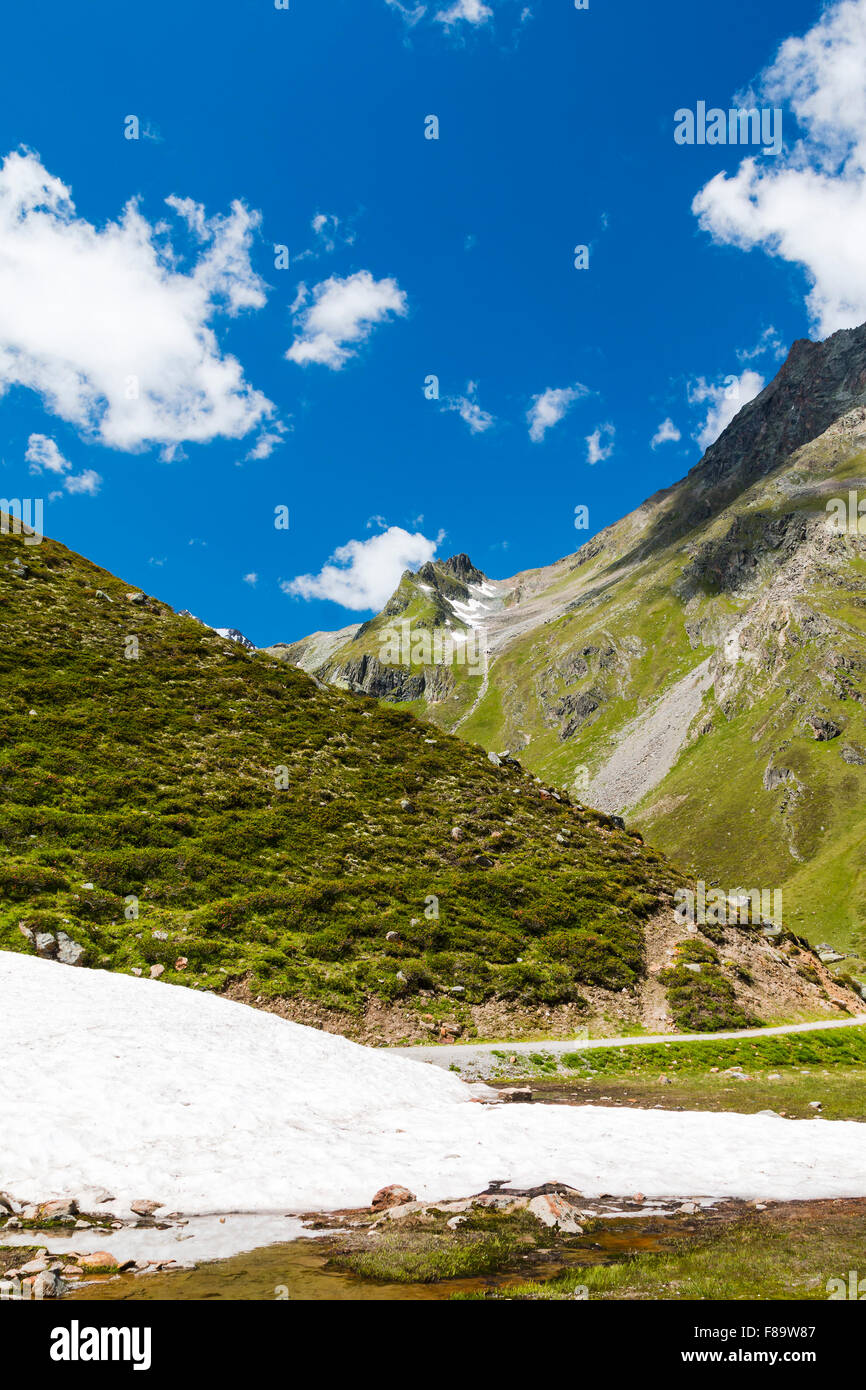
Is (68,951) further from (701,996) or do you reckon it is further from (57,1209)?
(701,996)

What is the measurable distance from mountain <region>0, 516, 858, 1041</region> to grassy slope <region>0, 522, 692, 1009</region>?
Result: 0.15 meters

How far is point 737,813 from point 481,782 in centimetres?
15556

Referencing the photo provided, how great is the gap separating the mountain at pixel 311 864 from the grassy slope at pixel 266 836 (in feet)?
0.50

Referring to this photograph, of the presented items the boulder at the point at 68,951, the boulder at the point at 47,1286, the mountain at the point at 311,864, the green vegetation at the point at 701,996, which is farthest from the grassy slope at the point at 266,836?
the boulder at the point at 47,1286

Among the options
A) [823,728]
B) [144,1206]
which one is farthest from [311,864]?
[823,728]

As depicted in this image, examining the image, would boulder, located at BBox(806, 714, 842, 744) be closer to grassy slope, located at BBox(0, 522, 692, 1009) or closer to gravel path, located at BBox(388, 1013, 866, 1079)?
grassy slope, located at BBox(0, 522, 692, 1009)

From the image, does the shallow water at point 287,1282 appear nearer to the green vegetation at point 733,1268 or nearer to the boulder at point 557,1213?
the green vegetation at point 733,1268

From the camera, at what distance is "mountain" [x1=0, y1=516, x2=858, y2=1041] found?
30922 mm

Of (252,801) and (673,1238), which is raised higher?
(252,801)

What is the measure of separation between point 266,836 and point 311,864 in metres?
3.24

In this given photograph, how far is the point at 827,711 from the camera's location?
19025 cm

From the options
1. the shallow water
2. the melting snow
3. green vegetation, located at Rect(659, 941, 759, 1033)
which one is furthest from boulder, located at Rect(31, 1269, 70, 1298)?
green vegetation, located at Rect(659, 941, 759, 1033)
